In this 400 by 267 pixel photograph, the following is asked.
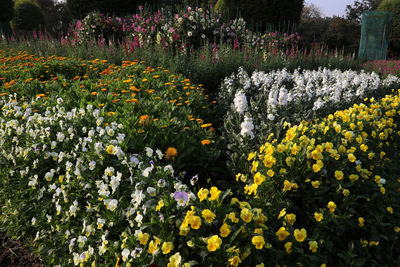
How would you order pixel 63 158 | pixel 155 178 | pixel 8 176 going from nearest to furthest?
pixel 155 178 → pixel 63 158 → pixel 8 176

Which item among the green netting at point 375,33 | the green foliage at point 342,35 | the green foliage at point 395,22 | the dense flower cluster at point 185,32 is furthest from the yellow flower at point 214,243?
the green foliage at point 395,22

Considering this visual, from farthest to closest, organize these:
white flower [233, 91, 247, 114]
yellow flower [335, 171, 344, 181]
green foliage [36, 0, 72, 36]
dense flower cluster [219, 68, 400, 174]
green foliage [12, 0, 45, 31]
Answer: green foliage [36, 0, 72, 36], green foliage [12, 0, 45, 31], white flower [233, 91, 247, 114], dense flower cluster [219, 68, 400, 174], yellow flower [335, 171, 344, 181]

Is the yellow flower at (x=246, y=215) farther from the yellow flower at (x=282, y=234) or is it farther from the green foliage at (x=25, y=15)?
the green foliage at (x=25, y=15)

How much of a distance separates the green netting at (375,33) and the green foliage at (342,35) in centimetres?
239

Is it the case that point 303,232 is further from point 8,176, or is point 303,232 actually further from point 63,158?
point 8,176

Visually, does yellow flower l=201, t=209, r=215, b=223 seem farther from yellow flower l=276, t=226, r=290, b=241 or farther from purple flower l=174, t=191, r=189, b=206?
yellow flower l=276, t=226, r=290, b=241

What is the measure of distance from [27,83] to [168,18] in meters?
6.35

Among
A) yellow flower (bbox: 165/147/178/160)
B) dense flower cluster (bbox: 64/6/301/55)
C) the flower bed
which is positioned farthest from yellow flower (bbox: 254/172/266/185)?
dense flower cluster (bbox: 64/6/301/55)

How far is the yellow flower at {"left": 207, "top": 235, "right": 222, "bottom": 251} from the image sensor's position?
151 cm

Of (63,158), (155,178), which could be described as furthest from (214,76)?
(155,178)

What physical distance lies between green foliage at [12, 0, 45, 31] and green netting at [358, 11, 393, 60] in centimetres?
2395

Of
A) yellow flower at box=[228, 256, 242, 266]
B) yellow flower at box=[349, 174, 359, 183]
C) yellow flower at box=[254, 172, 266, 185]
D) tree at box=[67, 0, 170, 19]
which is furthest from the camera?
tree at box=[67, 0, 170, 19]

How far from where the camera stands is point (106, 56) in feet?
25.7

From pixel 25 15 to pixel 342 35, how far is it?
23647mm
